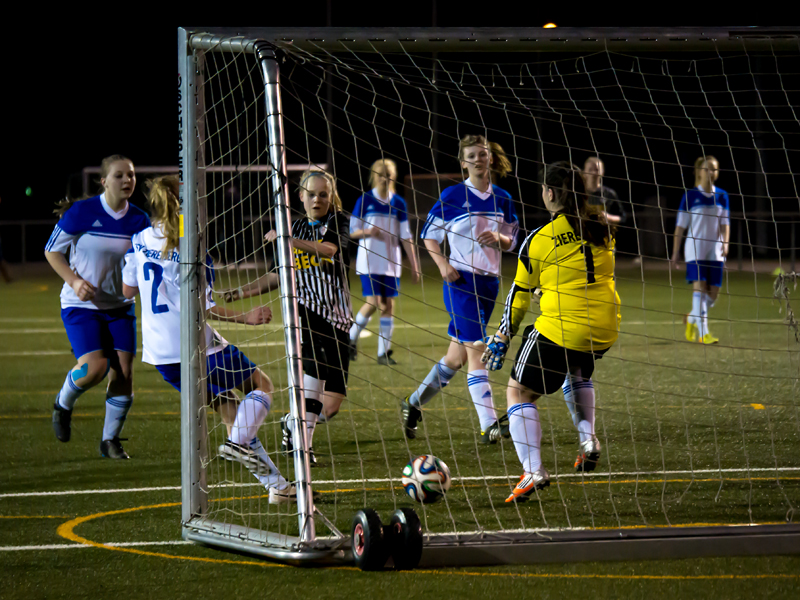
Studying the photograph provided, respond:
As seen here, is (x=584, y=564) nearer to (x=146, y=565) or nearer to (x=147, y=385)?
(x=146, y=565)

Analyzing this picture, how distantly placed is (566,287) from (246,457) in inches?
Answer: 73.4

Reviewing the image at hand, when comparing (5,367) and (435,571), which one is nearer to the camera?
(435,571)

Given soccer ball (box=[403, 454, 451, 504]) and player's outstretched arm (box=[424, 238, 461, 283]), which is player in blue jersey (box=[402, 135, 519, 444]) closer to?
player's outstretched arm (box=[424, 238, 461, 283])

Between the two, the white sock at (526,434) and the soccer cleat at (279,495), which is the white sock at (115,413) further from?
the white sock at (526,434)

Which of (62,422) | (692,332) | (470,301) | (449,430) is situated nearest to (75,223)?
(62,422)

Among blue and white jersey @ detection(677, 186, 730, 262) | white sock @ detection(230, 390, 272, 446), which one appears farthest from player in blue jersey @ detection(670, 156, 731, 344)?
white sock @ detection(230, 390, 272, 446)

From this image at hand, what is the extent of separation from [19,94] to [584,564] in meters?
41.3

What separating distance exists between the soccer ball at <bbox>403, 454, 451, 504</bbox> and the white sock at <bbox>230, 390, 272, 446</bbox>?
81 centimetres

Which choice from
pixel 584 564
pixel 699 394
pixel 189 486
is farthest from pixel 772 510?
pixel 699 394

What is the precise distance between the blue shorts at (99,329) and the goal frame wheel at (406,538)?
10.1ft

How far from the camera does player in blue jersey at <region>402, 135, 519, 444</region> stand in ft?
20.6

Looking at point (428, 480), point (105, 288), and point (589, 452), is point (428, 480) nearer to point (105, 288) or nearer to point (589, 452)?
point (589, 452)

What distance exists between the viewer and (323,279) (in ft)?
18.5

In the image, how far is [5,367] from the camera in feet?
33.3
